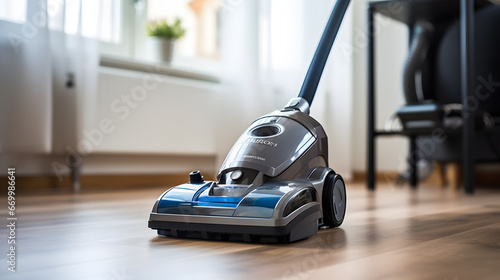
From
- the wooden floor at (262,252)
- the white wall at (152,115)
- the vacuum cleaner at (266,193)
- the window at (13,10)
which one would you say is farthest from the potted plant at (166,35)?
the vacuum cleaner at (266,193)

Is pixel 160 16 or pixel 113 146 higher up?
pixel 160 16

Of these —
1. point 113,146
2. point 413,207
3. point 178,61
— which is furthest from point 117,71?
point 413,207

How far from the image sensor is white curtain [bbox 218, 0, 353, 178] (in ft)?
8.66

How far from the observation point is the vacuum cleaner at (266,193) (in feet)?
2.67

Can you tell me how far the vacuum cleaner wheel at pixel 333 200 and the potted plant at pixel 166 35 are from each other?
1726 mm

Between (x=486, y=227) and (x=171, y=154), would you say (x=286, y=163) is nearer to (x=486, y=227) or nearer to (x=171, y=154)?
(x=486, y=227)

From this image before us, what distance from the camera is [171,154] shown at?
2572 millimetres

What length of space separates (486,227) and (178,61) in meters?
1.97

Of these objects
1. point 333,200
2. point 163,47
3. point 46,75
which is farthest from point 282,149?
point 163,47

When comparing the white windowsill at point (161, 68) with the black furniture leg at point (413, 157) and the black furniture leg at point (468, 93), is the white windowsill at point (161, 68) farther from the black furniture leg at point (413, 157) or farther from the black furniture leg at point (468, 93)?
the black furniture leg at point (468, 93)

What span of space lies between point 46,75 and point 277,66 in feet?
4.30

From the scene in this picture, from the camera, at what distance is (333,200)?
3.19 ft

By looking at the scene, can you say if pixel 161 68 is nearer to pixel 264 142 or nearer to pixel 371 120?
pixel 371 120

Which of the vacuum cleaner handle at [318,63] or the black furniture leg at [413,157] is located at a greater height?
the vacuum cleaner handle at [318,63]
